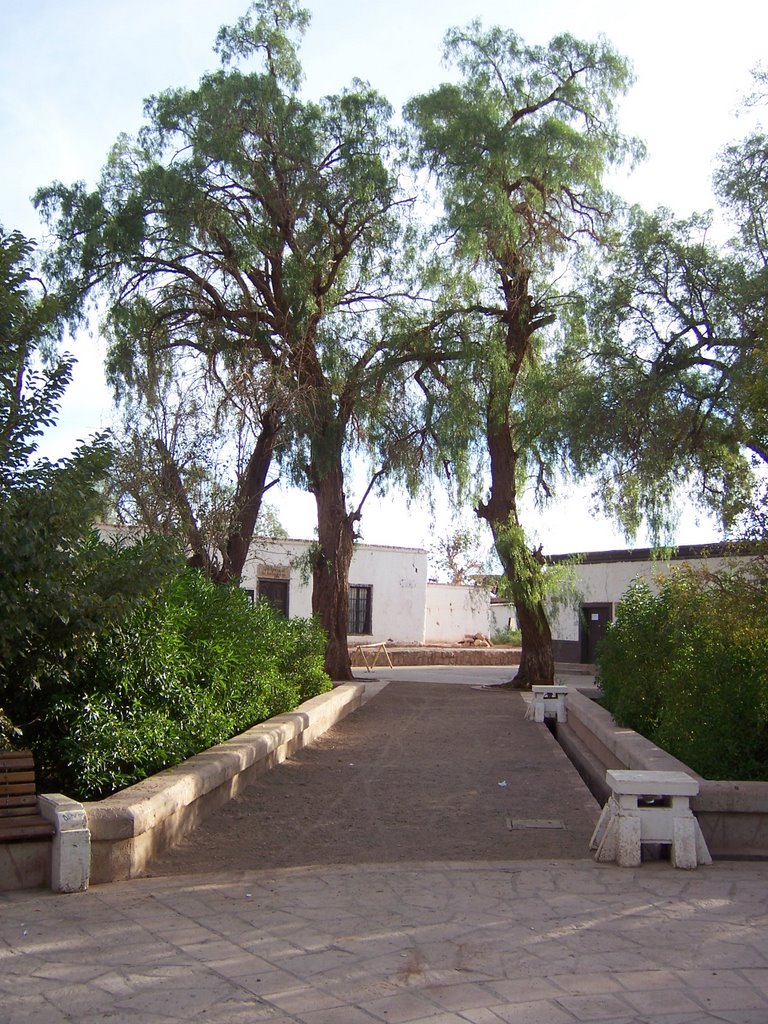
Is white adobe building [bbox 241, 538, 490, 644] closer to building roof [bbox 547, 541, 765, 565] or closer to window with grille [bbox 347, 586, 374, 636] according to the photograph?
window with grille [bbox 347, 586, 374, 636]

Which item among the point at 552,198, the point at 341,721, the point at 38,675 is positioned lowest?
the point at 341,721

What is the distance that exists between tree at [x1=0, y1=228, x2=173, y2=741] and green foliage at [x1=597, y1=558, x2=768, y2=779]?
4.17 meters

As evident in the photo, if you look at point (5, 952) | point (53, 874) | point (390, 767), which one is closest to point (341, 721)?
point (390, 767)

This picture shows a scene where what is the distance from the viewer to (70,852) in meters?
5.36

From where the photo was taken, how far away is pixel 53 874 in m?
5.41

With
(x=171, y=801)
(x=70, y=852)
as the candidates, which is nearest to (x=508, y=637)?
(x=171, y=801)

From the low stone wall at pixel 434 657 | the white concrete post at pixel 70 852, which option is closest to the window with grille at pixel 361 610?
the low stone wall at pixel 434 657

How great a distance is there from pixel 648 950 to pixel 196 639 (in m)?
5.28

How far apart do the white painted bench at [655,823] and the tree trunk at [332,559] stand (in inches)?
491

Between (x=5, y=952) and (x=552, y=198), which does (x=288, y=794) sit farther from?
(x=552, y=198)

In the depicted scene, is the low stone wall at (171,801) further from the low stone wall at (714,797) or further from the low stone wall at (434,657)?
the low stone wall at (434,657)

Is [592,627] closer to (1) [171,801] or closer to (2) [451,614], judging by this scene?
(2) [451,614]

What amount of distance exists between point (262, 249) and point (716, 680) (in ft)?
38.8

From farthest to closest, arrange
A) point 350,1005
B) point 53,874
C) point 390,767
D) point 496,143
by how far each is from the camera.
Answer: point 496,143, point 390,767, point 53,874, point 350,1005
